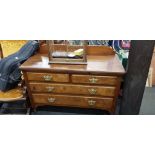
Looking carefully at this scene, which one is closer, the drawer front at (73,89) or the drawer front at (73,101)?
the drawer front at (73,89)

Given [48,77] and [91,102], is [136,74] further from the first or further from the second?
[48,77]

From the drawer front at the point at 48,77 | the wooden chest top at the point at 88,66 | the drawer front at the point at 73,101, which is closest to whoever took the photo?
the wooden chest top at the point at 88,66

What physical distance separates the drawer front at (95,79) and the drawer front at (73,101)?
0.79 ft

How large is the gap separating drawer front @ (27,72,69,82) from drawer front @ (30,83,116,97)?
0.07m

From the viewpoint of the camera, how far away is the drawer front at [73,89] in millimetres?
1820

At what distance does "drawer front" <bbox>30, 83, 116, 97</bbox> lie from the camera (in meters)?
1.82

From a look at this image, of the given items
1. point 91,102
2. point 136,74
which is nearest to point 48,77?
point 91,102

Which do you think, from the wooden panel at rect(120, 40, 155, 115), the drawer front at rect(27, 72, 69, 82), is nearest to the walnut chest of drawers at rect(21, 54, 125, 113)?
the drawer front at rect(27, 72, 69, 82)

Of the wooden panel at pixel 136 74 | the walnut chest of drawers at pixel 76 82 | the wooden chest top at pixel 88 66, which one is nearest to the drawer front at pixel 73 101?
the walnut chest of drawers at pixel 76 82

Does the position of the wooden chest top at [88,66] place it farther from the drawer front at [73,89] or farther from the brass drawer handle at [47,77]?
the drawer front at [73,89]

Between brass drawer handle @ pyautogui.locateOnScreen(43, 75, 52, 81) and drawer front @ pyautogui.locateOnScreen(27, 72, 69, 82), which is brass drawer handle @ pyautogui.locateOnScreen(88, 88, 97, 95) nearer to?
drawer front @ pyautogui.locateOnScreen(27, 72, 69, 82)

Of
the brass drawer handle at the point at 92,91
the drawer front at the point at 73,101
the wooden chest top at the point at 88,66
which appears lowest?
the drawer front at the point at 73,101
